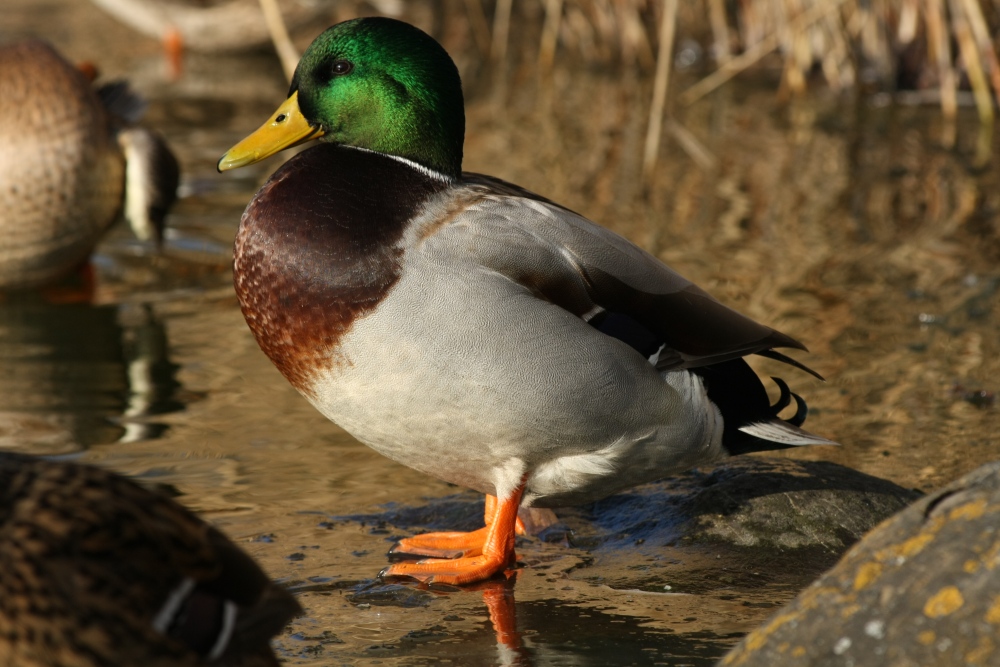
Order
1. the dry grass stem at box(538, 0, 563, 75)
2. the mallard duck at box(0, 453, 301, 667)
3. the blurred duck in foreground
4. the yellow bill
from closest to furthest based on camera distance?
1. the mallard duck at box(0, 453, 301, 667)
2. the yellow bill
3. the blurred duck in foreground
4. the dry grass stem at box(538, 0, 563, 75)

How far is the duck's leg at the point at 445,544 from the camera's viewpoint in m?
3.53

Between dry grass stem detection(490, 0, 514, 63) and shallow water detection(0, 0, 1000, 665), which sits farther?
dry grass stem detection(490, 0, 514, 63)

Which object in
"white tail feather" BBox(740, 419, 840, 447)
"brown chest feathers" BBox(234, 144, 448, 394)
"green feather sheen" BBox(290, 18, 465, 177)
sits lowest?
"white tail feather" BBox(740, 419, 840, 447)

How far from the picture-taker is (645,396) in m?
3.41

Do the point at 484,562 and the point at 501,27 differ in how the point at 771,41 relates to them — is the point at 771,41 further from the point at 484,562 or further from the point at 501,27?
the point at 484,562

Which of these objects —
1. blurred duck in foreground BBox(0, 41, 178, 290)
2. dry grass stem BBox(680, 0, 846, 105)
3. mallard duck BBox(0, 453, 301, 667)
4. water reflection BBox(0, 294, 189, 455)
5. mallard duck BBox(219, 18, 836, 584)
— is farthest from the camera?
dry grass stem BBox(680, 0, 846, 105)

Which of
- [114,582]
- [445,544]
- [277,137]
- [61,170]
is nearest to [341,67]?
[277,137]

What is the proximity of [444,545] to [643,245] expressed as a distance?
114 inches

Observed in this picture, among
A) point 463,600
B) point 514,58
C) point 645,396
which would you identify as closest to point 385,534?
point 463,600

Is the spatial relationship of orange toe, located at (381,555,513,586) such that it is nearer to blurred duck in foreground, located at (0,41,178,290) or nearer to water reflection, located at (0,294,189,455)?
water reflection, located at (0,294,189,455)

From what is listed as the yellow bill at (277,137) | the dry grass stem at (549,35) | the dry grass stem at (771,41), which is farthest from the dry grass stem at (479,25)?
the yellow bill at (277,137)

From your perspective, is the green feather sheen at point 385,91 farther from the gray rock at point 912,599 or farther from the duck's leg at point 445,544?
the gray rock at point 912,599

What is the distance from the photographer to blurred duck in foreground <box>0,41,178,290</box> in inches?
213

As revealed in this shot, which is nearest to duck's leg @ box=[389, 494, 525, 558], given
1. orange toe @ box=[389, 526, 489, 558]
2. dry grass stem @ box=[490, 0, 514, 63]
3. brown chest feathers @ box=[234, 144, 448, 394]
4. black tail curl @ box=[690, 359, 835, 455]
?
orange toe @ box=[389, 526, 489, 558]
